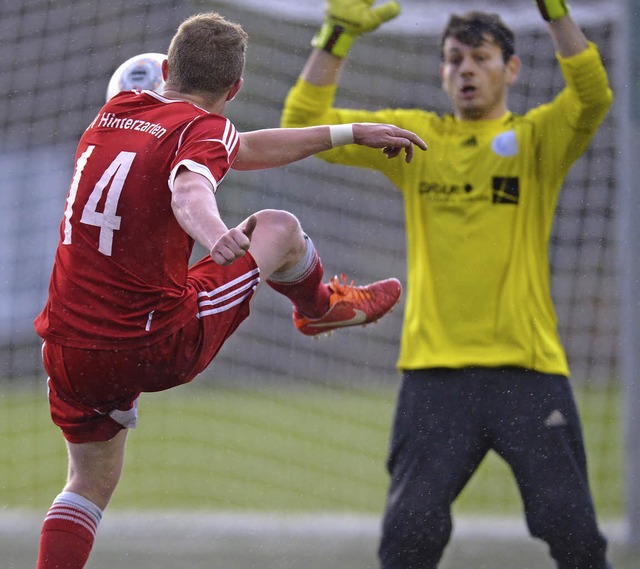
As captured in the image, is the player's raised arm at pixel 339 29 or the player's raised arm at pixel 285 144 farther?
the player's raised arm at pixel 339 29

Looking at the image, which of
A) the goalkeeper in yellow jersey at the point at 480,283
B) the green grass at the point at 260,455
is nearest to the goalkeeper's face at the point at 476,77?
the goalkeeper in yellow jersey at the point at 480,283

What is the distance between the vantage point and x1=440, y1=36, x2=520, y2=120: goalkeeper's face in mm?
4262

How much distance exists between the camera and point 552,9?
414cm

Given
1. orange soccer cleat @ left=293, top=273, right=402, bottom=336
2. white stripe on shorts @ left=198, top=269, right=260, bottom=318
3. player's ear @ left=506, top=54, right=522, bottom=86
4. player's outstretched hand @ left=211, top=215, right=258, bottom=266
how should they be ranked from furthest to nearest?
player's ear @ left=506, top=54, right=522, bottom=86
orange soccer cleat @ left=293, top=273, right=402, bottom=336
white stripe on shorts @ left=198, top=269, right=260, bottom=318
player's outstretched hand @ left=211, top=215, right=258, bottom=266

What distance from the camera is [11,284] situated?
29.9 ft

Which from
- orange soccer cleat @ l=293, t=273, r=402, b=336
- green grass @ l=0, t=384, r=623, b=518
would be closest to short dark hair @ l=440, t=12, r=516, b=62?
orange soccer cleat @ l=293, t=273, r=402, b=336

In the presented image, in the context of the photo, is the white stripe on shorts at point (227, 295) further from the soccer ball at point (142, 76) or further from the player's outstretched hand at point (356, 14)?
the player's outstretched hand at point (356, 14)

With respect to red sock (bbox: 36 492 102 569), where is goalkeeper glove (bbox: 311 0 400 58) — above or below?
above

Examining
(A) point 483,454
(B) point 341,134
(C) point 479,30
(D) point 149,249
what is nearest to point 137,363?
(D) point 149,249

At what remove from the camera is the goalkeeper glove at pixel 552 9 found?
13.6 feet

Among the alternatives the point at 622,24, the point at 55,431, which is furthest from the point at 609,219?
the point at 55,431

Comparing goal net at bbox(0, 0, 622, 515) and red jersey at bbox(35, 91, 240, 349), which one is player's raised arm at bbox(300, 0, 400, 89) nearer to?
red jersey at bbox(35, 91, 240, 349)

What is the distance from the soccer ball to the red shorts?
68 cm

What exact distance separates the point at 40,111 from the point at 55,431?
3.15 metres
